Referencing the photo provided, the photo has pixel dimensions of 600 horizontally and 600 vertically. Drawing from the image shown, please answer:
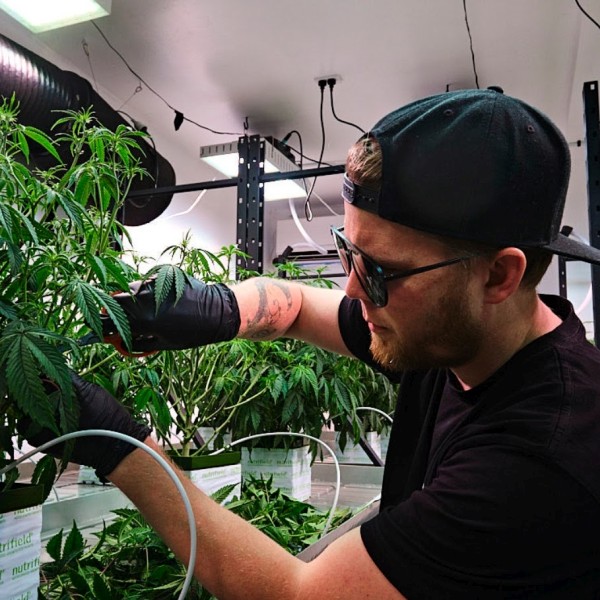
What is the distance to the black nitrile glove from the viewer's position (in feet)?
2.85

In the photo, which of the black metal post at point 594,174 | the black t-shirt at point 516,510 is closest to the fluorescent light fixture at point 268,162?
the black metal post at point 594,174

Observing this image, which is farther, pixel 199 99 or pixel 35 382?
pixel 199 99

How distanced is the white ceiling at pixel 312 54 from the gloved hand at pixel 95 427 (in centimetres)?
205

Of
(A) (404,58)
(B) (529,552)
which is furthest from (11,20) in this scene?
(B) (529,552)

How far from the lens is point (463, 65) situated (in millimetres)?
2787

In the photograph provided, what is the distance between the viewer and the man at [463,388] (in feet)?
1.83

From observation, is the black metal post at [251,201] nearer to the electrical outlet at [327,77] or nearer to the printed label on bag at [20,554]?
the electrical outlet at [327,77]

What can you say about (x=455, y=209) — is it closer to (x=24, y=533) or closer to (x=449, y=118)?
(x=449, y=118)

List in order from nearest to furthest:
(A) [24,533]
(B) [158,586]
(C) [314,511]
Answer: (A) [24,533], (B) [158,586], (C) [314,511]

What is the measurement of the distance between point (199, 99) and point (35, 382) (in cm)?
288

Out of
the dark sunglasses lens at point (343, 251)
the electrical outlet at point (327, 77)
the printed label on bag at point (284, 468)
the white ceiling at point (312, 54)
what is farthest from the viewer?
the electrical outlet at point (327, 77)

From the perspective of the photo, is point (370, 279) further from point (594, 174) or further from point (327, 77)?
point (327, 77)

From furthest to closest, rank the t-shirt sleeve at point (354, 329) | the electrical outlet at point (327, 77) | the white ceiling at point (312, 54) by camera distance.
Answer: the electrical outlet at point (327, 77) < the white ceiling at point (312, 54) < the t-shirt sleeve at point (354, 329)

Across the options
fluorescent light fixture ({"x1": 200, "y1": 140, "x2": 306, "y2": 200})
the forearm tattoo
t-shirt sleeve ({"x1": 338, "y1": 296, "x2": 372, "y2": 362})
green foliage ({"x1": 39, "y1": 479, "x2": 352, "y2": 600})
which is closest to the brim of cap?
t-shirt sleeve ({"x1": 338, "y1": 296, "x2": 372, "y2": 362})
